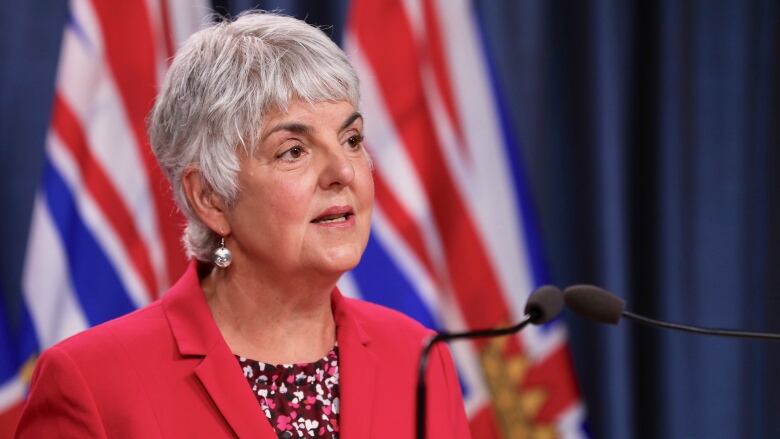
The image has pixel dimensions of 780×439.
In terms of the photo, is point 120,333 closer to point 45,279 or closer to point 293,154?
point 293,154

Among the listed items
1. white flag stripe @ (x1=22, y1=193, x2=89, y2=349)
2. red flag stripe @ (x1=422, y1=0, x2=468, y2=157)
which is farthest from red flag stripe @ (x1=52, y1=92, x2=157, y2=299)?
red flag stripe @ (x1=422, y1=0, x2=468, y2=157)

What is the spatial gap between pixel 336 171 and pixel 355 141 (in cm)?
14

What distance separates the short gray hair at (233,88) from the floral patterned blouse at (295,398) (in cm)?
33

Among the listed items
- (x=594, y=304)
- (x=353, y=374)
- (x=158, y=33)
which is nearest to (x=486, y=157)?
(x=158, y=33)

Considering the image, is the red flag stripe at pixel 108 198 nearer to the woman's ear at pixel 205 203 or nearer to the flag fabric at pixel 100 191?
the flag fabric at pixel 100 191

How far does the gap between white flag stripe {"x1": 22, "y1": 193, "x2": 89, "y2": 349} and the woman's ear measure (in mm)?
872

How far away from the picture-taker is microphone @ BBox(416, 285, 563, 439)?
1.36m

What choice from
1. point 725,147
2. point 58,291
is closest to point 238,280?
point 58,291

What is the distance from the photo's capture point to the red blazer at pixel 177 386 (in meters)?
1.79

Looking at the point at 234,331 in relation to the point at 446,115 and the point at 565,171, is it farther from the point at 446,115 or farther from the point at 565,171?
the point at 565,171

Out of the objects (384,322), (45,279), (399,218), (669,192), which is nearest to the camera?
(384,322)

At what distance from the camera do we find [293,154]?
6.23ft

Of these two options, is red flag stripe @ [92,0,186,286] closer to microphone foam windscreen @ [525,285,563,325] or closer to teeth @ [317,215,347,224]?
teeth @ [317,215,347,224]

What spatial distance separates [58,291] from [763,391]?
6.61ft
